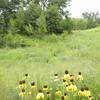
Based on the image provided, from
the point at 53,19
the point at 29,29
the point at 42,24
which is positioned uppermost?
the point at 53,19

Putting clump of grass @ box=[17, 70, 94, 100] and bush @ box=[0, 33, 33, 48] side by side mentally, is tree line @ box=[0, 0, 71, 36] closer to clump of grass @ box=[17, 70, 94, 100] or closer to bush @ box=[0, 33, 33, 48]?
bush @ box=[0, 33, 33, 48]

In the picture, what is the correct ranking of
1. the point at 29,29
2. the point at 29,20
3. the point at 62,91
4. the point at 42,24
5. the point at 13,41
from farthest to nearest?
the point at 29,20
the point at 29,29
the point at 42,24
the point at 13,41
the point at 62,91

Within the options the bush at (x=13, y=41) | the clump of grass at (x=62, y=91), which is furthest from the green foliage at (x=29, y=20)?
the clump of grass at (x=62, y=91)

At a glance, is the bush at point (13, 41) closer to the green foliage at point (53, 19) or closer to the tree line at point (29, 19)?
the tree line at point (29, 19)

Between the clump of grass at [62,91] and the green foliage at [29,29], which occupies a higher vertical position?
the clump of grass at [62,91]

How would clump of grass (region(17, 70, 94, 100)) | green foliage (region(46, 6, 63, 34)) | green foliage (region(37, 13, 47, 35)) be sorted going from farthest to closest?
green foliage (region(46, 6, 63, 34)), green foliage (region(37, 13, 47, 35)), clump of grass (region(17, 70, 94, 100))

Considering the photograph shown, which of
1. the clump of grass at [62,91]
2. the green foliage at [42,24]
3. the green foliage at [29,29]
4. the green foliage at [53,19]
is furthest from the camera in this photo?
the green foliage at [53,19]

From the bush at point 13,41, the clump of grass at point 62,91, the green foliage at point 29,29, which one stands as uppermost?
Result: the clump of grass at point 62,91

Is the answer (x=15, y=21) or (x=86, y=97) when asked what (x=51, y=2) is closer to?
(x=15, y=21)

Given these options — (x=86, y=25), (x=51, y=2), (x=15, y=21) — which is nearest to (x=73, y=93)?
(x=15, y=21)

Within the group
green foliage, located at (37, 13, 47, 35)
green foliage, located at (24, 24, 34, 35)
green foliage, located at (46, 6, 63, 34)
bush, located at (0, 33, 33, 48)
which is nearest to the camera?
bush, located at (0, 33, 33, 48)

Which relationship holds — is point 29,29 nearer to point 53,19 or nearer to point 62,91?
point 53,19

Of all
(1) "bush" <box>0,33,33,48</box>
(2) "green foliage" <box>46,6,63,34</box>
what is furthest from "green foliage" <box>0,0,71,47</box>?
(1) "bush" <box>0,33,33,48</box>

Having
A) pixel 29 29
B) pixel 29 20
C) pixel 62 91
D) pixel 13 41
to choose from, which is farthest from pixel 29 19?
pixel 62 91
